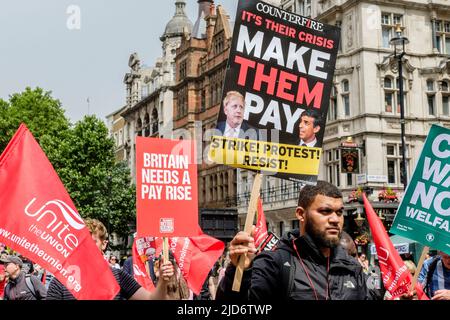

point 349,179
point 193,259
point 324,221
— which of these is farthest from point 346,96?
point 324,221

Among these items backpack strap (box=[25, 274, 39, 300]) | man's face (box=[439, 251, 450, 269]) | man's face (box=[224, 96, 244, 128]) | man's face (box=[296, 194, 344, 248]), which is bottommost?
backpack strap (box=[25, 274, 39, 300])

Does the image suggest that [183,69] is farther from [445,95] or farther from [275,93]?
[275,93]

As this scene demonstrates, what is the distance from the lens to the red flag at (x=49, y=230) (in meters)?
4.81

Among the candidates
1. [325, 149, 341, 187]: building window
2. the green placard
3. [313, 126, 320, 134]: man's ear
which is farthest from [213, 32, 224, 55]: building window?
[313, 126, 320, 134]: man's ear

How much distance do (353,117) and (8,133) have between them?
26335mm

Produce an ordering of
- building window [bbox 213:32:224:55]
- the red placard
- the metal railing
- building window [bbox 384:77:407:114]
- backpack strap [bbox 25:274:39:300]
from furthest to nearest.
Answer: building window [bbox 213:32:224:55], the metal railing, building window [bbox 384:77:407:114], backpack strap [bbox 25:274:39:300], the red placard

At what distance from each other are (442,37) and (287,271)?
3078 centimetres

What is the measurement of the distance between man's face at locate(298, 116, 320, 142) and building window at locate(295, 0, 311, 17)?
101 ft

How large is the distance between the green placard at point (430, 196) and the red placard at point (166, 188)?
218cm

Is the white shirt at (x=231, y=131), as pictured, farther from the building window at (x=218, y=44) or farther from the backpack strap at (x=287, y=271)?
the building window at (x=218, y=44)

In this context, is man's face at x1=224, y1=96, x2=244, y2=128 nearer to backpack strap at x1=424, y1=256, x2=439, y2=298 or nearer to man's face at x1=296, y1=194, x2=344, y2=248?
man's face at x1=296, y1=194, x2=344, y2=248

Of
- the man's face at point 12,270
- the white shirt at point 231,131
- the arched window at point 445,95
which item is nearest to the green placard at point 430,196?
the white shirt at point 231,131

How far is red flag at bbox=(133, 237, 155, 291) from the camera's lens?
10031 mm

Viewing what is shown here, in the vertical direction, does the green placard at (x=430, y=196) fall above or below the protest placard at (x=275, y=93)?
below
